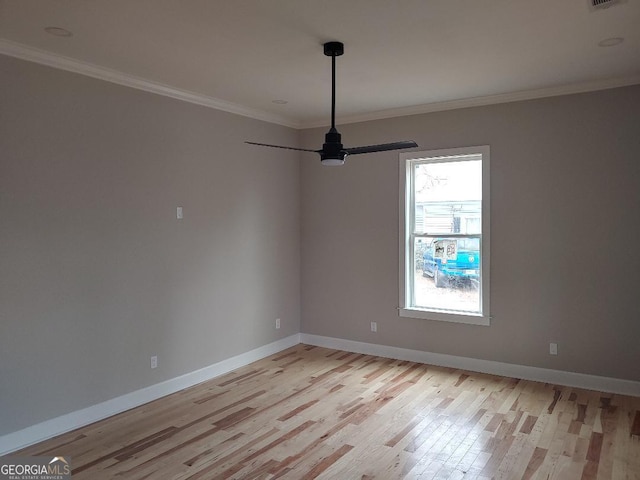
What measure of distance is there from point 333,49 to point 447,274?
2.90 m

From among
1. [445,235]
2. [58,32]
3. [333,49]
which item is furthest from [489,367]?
[58,32]

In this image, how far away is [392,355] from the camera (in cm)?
556

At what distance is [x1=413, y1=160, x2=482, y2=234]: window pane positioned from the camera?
198 inches

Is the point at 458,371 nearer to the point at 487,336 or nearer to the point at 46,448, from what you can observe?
the point at 487,336

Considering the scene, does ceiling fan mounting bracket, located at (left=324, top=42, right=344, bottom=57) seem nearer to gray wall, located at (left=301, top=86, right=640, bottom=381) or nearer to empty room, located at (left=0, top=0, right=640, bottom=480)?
empty room, located at (left=0, top=0, right=640, bottom=480)

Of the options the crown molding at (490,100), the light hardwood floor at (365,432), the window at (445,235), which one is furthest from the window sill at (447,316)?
the crown molding at (490,100)

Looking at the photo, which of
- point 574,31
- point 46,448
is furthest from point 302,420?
point 574,31

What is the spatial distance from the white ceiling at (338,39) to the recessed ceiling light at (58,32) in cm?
5

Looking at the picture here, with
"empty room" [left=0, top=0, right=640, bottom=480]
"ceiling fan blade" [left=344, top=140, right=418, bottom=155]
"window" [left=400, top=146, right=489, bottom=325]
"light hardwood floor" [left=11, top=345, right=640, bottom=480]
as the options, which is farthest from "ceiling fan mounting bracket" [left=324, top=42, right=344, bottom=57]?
"light hardwood floor" [left=11, top=345, right=640, bottom=480]

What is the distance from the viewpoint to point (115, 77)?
3.92 meters

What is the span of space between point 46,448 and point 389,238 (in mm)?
3797

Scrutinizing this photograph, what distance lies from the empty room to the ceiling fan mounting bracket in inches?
0.9

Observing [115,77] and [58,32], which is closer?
[58,32]

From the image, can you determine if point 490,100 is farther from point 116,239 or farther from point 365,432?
point 116,239
